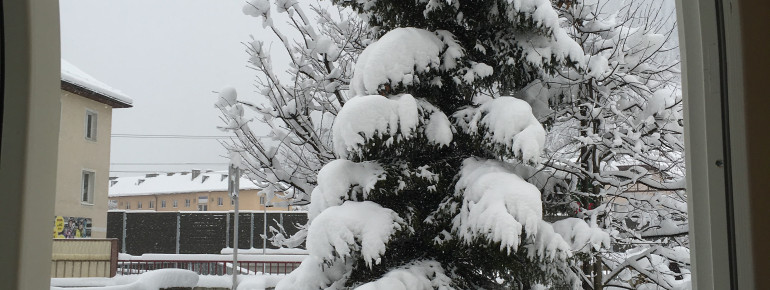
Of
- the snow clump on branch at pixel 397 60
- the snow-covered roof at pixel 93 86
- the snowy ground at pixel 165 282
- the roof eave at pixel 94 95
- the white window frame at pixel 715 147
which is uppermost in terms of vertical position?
the snow-covered roof at pixel 93 86

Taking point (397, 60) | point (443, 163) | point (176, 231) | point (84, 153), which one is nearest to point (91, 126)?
point (84, 153)

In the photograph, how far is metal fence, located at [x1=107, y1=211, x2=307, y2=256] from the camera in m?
26.9

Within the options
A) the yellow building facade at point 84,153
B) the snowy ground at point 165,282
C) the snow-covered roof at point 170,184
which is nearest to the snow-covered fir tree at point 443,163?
Answer: the snowy ground at point 165,282

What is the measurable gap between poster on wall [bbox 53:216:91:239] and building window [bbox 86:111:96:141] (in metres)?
2.32

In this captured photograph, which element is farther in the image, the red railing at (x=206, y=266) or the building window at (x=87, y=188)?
the building window at (x=87, y=188)

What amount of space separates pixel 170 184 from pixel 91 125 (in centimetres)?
3724

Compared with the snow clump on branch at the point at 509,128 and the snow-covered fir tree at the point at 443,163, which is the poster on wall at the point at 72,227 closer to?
the snow-covered fir tree at the point at 443,163

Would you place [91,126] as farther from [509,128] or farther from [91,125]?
[509,128]

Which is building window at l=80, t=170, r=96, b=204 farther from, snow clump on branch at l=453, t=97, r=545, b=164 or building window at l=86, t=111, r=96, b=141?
snow clump on branch at l=453, t=97, r=545, b=164

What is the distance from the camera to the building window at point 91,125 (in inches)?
748

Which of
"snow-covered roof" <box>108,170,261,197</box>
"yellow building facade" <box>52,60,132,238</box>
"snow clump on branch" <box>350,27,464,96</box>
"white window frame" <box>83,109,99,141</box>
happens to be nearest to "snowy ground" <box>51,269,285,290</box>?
"yellow building facade" <box>52,60,132,238</box>

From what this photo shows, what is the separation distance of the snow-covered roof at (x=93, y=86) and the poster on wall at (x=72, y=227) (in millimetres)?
3483

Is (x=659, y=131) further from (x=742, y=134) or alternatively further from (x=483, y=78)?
(x=742, y=134)

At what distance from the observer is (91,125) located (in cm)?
1920
